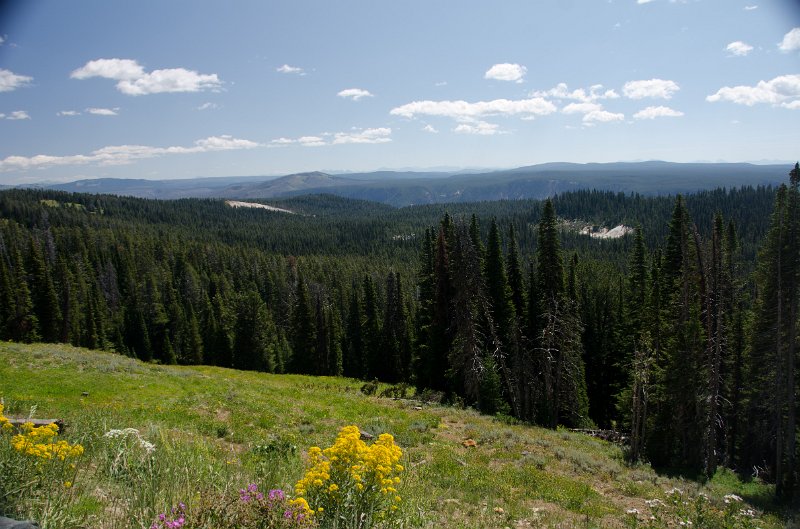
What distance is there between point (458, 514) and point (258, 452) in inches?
222

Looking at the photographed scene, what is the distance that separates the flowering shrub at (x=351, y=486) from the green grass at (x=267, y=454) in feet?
2.20

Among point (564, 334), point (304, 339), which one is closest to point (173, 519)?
point (564, 334)

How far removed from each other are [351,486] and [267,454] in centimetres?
519

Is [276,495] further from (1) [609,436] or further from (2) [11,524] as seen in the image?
(1) [609,436]

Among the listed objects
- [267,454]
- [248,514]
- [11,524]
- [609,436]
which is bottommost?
[609,436]

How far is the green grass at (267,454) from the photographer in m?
6.49

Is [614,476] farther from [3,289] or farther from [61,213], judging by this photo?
[61,213]

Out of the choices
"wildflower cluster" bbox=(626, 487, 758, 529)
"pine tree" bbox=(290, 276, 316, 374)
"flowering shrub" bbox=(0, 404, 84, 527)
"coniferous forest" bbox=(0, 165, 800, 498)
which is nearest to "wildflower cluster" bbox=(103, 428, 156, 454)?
"flowering shrub" bbox=(0, 404, 84, 527)

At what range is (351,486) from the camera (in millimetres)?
6590

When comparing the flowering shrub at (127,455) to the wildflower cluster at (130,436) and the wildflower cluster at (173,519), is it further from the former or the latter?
the wildflower cluster at (173,519)

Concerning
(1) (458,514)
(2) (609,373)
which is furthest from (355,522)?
(2) (609,373)

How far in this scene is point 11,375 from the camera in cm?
1997

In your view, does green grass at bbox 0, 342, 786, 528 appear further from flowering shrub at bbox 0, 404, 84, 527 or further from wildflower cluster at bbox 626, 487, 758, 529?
wildflower cluster at bbox 626, 487, 758, 529

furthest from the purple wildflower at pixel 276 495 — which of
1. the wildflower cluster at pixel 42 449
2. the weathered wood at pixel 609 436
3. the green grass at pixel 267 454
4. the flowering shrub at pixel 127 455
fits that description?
the weathered wood at pixel 609 436
